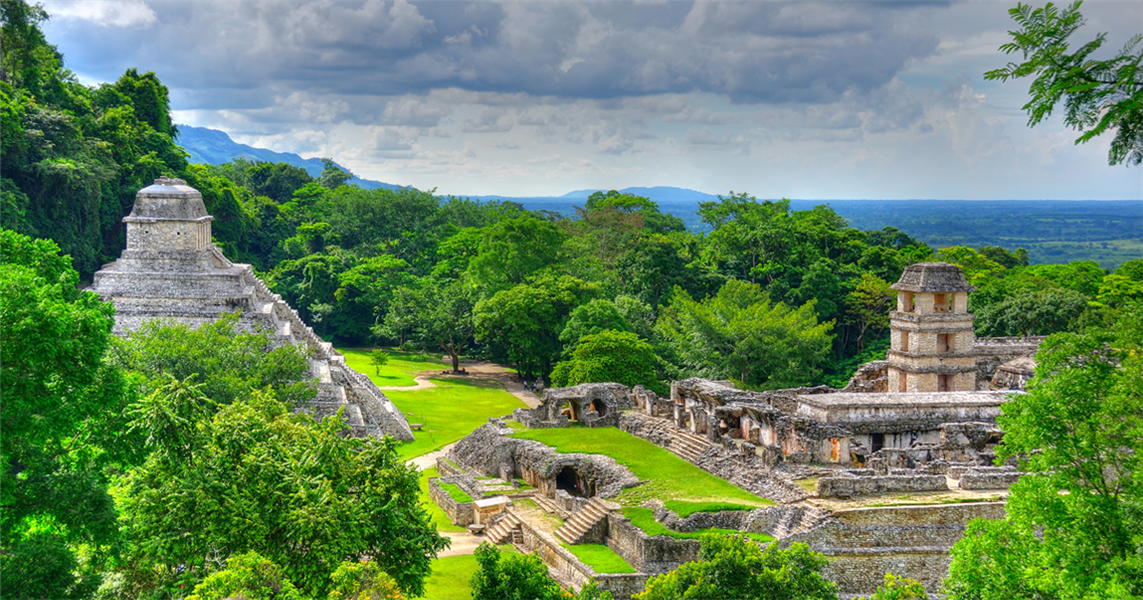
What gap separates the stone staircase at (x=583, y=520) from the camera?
26366 mm

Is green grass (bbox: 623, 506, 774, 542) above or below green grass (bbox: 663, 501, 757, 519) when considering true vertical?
below

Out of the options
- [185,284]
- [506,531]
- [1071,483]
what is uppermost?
[185,284]

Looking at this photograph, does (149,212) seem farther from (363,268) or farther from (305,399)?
(363,268)

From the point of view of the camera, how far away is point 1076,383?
1466 centimetres

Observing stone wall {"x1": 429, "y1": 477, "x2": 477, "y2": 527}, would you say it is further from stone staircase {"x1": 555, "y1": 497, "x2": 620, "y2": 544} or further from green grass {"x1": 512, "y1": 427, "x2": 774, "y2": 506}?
stone staircase {"x1": 555, "y1": 497, "x2": 620, "y2": 544}

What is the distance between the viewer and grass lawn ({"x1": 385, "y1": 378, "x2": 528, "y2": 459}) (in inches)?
1571

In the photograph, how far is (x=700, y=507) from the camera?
25.5 m

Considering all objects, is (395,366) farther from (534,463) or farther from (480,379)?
(534,463)

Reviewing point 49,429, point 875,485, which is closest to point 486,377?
point 875,485

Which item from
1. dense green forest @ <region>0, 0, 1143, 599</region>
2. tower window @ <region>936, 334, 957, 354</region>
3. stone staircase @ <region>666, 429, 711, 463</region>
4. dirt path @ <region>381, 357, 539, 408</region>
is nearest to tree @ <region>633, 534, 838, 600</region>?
dense green forest @ <region>0, 0, 1143, 599</region>

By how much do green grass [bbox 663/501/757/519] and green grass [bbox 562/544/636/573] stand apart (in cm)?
196

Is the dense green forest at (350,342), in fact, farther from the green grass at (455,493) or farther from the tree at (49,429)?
the green grass at (455,493)

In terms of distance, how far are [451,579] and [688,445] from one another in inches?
399

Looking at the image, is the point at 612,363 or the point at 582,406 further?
the point at 612,363
